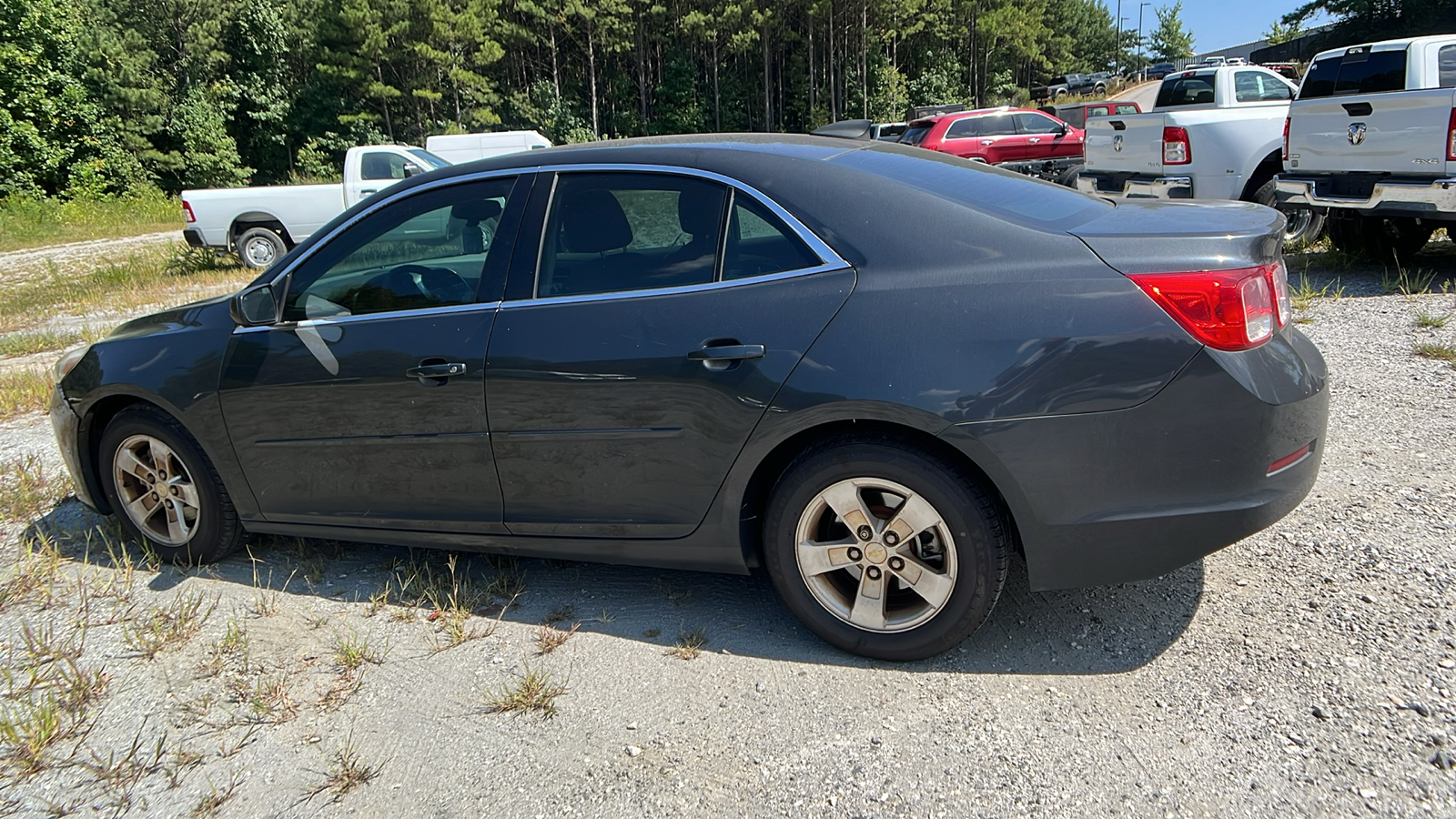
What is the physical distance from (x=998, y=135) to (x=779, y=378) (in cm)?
1999

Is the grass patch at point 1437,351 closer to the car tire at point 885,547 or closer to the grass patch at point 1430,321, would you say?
the grass patch at point 1430,321

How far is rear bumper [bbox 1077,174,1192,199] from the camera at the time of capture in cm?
996

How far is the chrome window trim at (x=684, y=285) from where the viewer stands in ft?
10.0

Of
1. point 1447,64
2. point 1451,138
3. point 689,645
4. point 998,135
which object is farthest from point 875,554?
point 998,135

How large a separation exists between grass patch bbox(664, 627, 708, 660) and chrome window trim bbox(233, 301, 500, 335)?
130cm

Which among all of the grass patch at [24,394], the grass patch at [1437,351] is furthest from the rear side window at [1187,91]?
the grass patch at [24,394]

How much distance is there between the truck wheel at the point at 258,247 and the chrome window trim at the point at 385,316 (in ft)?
43.0

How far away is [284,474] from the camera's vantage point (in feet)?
12.8

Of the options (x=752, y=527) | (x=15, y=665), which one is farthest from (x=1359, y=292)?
(x=15, y=665)

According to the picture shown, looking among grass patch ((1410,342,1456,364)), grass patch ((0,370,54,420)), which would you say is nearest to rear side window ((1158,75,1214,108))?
grass patch ((1410,342,1456,364))

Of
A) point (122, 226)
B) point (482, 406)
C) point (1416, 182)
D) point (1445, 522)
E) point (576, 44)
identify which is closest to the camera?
point (482, 406)

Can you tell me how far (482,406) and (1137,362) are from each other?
6.86 feet

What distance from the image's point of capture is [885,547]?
3012 millimetres

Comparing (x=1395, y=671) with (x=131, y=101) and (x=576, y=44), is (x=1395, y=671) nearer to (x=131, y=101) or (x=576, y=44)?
(x=131, y=101)
